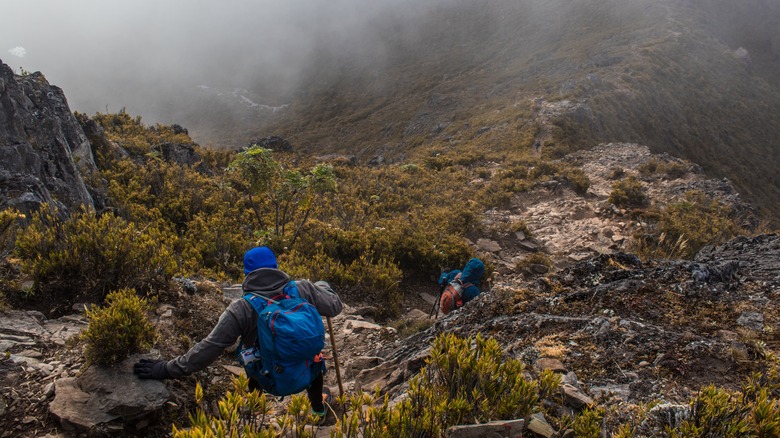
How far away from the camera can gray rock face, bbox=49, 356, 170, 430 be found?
2.55 metres

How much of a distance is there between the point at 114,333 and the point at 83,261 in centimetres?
169

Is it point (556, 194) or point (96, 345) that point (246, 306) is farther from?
point (556, 194)

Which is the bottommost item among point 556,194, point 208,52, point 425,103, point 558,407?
point 556,194

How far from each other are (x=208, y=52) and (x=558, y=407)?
3126 inches

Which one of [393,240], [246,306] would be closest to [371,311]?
[393,240]

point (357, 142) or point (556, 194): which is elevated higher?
point (357, 142)

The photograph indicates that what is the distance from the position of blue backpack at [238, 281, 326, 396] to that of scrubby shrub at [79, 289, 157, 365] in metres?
0.79

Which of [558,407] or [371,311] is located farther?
Result: [371,311]

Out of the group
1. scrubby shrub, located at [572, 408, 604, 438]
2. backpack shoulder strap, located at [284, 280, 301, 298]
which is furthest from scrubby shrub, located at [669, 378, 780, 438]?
backpack shoulder strap, located at [284, 280, 301, 298]

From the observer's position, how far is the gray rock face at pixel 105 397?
2547 mm

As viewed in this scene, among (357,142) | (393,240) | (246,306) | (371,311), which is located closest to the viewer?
(246,306)

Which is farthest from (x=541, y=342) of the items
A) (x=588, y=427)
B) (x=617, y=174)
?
(x=617, y=174)

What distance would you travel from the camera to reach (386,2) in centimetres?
7344

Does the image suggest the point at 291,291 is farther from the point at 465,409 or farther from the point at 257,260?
the point at 465,409
